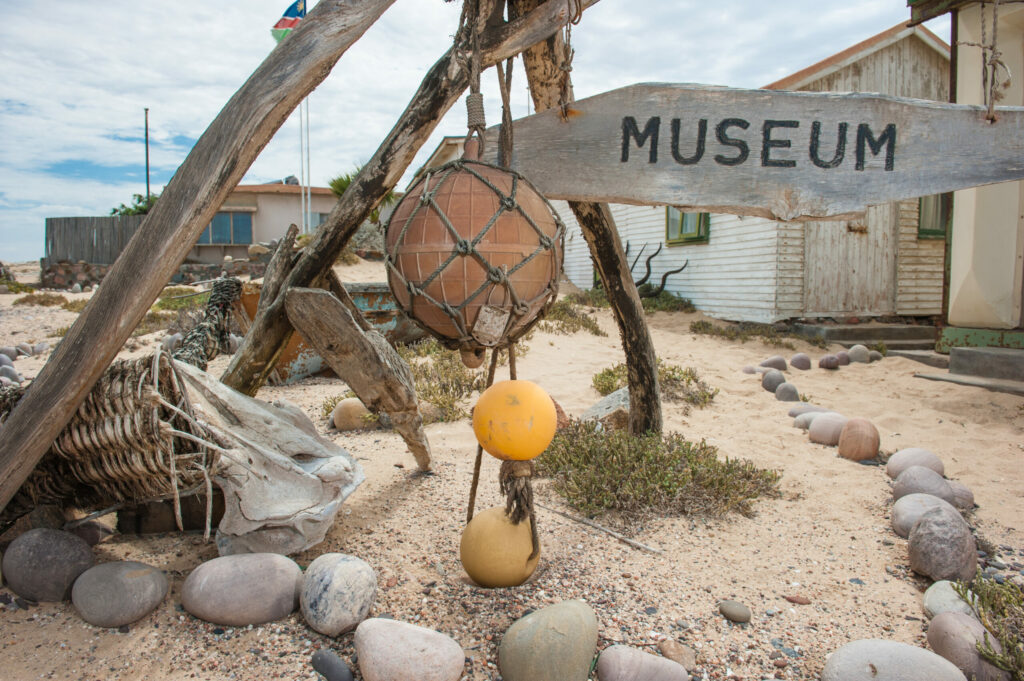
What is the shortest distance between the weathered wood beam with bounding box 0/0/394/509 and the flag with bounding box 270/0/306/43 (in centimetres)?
Answer: 1808

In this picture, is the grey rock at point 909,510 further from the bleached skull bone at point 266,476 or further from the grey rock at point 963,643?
the bleached skull bone at point 266,476

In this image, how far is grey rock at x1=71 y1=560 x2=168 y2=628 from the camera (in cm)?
208

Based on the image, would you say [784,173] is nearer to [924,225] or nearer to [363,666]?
[363,666]

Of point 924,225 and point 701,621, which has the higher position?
point 924,225

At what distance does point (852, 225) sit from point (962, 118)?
25.6 feet

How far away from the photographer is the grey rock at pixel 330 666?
191 cm

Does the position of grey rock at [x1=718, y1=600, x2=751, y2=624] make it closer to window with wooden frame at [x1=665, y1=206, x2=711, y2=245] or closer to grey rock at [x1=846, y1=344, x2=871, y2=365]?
grey rock at [x1=846, y1=344, x2=871, y2=365]

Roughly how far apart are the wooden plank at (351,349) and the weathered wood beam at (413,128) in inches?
8.5

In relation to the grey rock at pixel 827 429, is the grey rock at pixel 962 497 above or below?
below

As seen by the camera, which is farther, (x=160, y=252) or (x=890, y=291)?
(x=890, y=291)

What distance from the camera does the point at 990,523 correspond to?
127 inches

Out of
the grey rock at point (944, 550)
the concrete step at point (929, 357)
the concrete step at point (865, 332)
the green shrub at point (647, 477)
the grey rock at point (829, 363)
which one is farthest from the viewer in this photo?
the concrete step at point (865, 332)

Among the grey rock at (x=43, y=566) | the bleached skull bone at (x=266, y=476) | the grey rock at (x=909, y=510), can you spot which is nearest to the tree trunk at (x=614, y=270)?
the grey rock at (x=909, y=510)

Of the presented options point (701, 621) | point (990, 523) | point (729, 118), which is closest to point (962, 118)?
point (729, 118)
